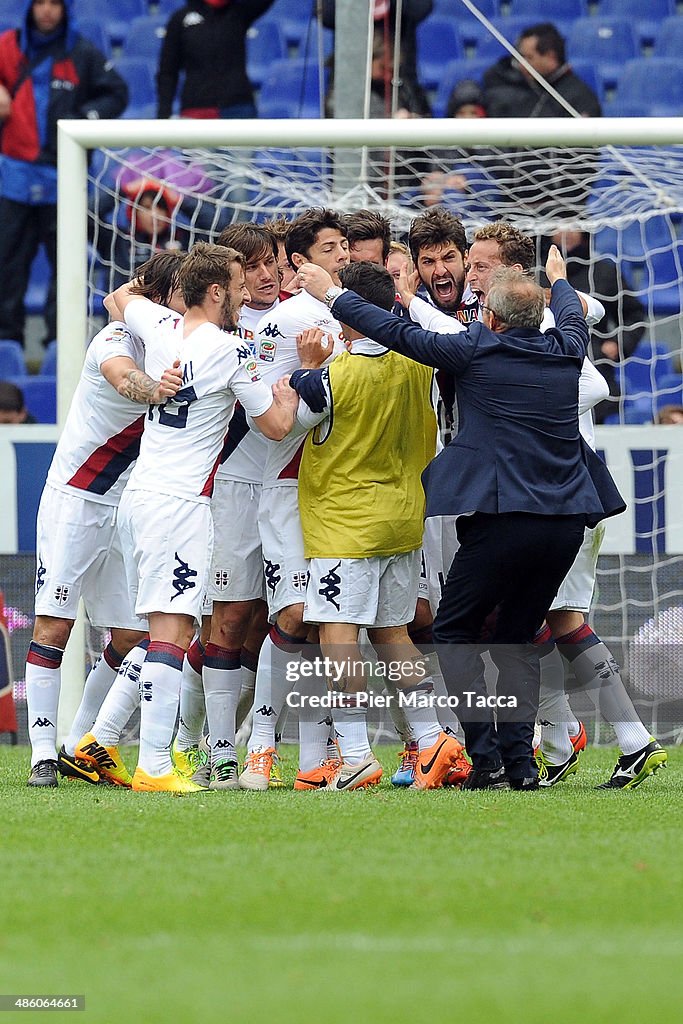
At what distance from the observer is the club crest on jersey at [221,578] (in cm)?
598

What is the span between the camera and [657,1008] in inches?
106

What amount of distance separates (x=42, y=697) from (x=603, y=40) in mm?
9038

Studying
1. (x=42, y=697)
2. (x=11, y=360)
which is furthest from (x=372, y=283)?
(x=11, y=360)

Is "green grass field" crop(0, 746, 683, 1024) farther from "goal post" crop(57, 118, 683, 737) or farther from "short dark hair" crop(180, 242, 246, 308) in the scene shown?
"goal post" crop(57, 118, 683, 737)

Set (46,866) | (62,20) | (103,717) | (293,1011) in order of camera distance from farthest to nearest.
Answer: (62,20) < (103,717) < (46,866) < (293,1011)

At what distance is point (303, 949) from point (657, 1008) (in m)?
0.79

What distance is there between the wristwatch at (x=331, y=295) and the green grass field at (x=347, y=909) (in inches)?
74.6

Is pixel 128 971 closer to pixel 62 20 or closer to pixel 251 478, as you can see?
pixel 251 478

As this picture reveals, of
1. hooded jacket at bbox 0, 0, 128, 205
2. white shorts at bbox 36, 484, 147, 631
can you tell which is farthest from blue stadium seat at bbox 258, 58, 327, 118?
white shorts at bbox 36, 484, 147, 631

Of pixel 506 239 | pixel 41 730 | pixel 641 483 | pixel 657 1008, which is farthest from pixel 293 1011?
pixel 641 483

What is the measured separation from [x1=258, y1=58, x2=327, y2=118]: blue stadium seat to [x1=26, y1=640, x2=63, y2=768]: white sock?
7.40m

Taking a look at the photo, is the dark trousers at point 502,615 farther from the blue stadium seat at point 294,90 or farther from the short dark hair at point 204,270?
the blue stadium seat at point 294,90

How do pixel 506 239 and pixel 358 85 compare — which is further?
pixel 358 85

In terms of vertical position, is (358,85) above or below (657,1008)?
above
